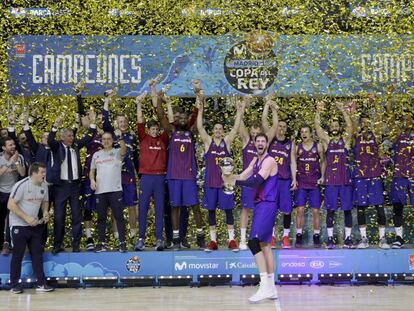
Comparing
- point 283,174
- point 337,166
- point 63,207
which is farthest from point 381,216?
point 63,207

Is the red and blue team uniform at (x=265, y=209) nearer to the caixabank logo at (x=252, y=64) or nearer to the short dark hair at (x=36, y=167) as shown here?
the short dark hair at (x=36, y=167)

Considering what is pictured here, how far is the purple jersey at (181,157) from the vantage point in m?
8.72

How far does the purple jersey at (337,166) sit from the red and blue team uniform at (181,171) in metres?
1.92

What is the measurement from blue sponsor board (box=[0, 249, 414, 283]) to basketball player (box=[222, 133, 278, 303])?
4.13 ft

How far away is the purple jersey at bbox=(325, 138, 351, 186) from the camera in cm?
892

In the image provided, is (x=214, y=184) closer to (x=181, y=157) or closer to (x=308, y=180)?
(x=181, y=157)

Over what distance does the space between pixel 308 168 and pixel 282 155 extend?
1.39 ft

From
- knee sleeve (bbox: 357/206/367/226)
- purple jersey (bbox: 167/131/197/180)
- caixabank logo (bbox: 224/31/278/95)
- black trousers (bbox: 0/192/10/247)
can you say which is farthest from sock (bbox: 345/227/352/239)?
black trousers (bbox: 0/192/10/247)

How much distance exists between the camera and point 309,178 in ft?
29.5

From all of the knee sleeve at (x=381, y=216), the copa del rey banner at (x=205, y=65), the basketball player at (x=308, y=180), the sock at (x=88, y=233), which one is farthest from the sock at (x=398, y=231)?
the sock at (x=88, y=233)

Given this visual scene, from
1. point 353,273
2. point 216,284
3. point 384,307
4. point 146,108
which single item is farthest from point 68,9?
point 384,307

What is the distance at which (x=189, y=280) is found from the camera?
8.59 meters

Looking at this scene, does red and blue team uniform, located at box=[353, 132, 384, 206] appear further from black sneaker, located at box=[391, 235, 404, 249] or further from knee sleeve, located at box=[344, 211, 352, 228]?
black sneaker, located at box=[391, 235, 404, 249]

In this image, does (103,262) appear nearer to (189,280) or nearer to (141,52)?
(189,280)
